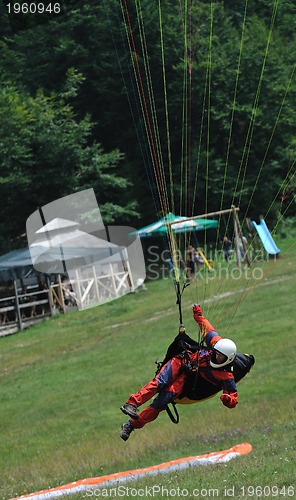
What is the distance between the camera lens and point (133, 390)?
20.7 m

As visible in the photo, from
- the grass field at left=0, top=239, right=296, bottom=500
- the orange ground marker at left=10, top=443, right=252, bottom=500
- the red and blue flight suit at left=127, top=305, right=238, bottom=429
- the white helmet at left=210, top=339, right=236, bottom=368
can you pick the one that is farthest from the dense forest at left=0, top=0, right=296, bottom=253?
the white helmet at left=210, top=339, right=236, bottom=368

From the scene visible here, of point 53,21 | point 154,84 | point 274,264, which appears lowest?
point 274,264

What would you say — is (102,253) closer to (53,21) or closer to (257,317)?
(257,317)

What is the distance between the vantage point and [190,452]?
49.0ft

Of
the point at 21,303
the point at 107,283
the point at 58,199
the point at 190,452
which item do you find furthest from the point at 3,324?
the point at 190,452

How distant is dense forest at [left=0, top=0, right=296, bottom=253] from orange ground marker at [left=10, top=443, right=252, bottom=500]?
81.9ft

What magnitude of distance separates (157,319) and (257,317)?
12.0 ft

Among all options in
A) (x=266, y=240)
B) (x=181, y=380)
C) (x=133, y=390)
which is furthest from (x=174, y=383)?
(x=266, y=240)

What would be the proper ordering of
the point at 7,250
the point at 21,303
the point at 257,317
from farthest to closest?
the point at 7,250 → the point at 21,303 → the point at 257,317

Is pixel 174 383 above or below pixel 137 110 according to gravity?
below

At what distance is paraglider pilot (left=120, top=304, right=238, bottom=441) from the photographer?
9031mm

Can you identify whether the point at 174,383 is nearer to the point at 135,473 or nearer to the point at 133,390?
the point at 135,473

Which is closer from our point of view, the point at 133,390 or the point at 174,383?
the point at 174,383

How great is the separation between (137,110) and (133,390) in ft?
94.1
